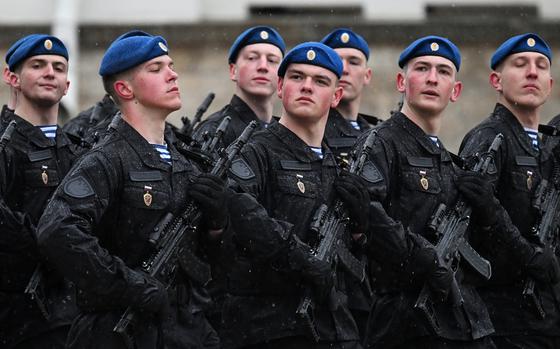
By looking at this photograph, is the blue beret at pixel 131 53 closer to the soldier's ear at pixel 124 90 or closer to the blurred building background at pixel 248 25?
the soldier's ear at pixel 124 90

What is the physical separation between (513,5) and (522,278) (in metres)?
10.9

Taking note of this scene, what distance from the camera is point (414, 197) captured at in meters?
10.6

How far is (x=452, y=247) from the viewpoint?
10562 mm

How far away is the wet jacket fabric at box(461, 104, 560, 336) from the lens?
11430 millimetres

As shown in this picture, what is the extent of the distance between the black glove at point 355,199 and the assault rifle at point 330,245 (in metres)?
0.06

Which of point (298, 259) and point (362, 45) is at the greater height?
point (362, 45)

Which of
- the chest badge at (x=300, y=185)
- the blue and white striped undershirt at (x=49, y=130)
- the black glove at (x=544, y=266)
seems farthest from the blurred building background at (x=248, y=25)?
the chest badge at (x=300, y=185)

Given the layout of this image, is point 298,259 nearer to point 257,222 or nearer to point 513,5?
point 257,222

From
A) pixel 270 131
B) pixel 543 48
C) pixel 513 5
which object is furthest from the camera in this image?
pixel 513 5

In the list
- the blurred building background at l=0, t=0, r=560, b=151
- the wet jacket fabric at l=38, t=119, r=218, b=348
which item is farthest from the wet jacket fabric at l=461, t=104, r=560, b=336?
the blurred building background at l=0, t=0, r=560, b=151

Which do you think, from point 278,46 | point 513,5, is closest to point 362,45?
point 278,46

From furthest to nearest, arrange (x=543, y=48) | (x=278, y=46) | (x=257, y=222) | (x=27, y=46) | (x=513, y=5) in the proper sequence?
(x=513, y=5)
(x=278, y=46)
(x=543, y=48)
(x=27, y=46)
(x=257, y=222)

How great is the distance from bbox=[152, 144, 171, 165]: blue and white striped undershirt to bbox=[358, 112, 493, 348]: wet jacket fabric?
A: 1453mm

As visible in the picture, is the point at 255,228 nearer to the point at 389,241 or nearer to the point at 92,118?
the point at 389,241
